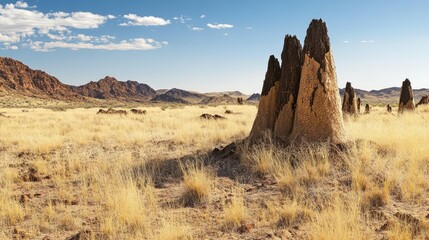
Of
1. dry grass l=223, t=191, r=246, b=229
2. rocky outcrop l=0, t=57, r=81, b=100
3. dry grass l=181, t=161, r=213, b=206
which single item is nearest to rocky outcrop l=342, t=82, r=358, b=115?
dry grass l=181, t=161, r=213, b=206

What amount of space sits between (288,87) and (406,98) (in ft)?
51.7

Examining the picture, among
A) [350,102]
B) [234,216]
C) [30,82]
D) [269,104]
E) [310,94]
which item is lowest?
[234,216]

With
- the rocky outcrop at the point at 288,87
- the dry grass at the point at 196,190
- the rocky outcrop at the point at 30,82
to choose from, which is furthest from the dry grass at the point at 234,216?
the rocky outcrop at the point at 30,82

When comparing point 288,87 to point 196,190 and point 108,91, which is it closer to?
point 196,190

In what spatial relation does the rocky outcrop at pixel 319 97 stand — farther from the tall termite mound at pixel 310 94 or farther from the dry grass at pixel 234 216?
the dry grass at pixel 234 216

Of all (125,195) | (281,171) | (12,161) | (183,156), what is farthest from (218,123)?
(125,195)

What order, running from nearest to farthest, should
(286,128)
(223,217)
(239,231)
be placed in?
(239,231)
(223,217)
(286,128)

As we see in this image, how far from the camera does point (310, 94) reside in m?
9.45

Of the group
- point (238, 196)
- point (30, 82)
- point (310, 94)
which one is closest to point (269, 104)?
point (310, 94)

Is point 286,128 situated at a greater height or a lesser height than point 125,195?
greater

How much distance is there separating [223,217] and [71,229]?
7.26ft

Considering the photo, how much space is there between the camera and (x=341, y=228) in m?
4.70

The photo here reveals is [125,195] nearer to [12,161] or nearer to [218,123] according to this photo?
[12,161]

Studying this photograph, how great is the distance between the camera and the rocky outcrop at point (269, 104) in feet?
35.9
